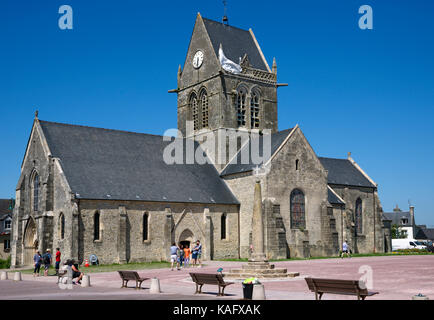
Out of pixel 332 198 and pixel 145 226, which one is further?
pixel 332 198

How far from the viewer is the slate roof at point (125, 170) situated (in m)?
38.4

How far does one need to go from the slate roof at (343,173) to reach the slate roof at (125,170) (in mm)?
13759

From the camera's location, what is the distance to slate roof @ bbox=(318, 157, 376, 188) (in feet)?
177

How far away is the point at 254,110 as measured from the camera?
5144cm

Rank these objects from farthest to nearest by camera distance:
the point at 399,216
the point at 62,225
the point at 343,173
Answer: the point at 399,216 < the point at 343,173 < the point at 62,225

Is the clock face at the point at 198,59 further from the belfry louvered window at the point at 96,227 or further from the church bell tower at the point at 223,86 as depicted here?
the belfry louvered window at the point at 96,227

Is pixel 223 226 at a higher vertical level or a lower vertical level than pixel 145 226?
lower

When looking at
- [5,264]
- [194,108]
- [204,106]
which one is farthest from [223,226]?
[5,264]

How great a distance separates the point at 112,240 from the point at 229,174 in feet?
41.4

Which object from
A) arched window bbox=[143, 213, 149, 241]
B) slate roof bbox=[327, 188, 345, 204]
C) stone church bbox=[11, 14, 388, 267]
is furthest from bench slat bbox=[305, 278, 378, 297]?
slate roof bbox=[327, 188, 345, 204]

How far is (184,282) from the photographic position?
895 inches

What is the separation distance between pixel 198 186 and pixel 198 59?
14.5 metres

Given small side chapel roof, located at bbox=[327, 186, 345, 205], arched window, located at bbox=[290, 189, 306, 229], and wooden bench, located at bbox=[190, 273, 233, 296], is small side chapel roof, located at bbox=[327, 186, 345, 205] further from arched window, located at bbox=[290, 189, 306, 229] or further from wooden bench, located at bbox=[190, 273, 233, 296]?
wooden bench, located at bbox=[190, 273, 233, 296]

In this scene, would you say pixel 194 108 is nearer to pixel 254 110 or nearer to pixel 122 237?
pixel 254 110
